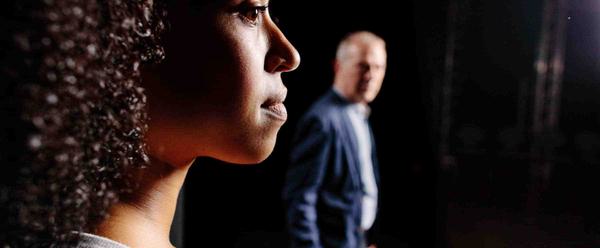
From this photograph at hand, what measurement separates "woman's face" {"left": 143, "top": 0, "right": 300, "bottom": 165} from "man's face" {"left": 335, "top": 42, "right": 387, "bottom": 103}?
1.82 meters

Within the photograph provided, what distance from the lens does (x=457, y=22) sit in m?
6.28

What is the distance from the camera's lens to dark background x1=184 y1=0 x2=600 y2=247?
371 cm

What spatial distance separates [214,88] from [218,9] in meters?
0.12

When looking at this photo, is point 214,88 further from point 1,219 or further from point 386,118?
point 386,118

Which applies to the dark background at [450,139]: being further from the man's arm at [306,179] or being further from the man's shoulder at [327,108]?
the man's arm at [306,179]

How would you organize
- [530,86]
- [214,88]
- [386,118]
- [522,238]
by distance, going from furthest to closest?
[530,86] → [522,238] → [386,118] → [214,88]

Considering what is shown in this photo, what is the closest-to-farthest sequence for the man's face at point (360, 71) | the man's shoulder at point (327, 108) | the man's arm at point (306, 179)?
the man's arm at point (306, 179)
the man's shoulder at point (327, 108)
the man's face at point (360, 71)

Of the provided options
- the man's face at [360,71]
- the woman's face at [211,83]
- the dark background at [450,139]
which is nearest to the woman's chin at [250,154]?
the woman's face at [211,83]

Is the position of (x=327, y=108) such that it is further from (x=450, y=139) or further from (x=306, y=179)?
(x=450, y=139)

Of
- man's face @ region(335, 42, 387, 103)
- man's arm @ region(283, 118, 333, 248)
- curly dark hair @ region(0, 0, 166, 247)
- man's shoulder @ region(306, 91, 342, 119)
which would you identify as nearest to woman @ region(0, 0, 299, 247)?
curly dark hair @ region(0, 0, 166, 247)

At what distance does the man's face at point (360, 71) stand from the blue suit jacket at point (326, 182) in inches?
8.0

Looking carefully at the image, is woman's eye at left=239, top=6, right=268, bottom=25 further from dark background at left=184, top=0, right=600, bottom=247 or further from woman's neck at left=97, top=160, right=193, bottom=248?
dark background at left=184, top=0, right=600, bottom=247

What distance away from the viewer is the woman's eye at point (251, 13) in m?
0.91

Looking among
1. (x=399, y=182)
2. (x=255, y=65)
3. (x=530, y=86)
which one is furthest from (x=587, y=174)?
(x=255, y=65)
